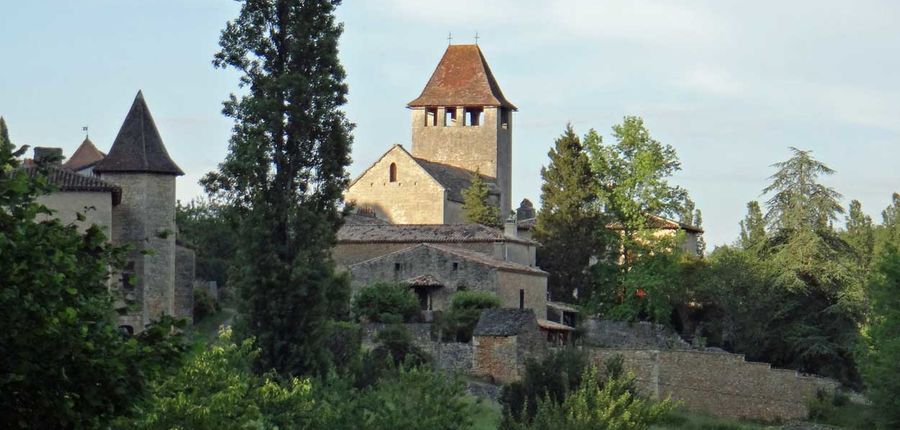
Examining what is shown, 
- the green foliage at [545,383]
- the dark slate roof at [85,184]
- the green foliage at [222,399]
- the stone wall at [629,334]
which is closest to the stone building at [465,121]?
the stone wall at [629,334]

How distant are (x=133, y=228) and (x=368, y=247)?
16213 millimetres

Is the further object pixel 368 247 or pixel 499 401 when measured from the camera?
pixel 368 247

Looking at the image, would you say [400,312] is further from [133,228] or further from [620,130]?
[620,130]

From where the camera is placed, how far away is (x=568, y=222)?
72750 mm

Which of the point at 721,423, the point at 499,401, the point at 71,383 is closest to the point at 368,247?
the point at 721,423

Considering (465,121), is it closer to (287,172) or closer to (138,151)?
(138,151)

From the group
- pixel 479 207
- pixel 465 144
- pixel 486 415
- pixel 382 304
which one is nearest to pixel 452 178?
pixel 479 207

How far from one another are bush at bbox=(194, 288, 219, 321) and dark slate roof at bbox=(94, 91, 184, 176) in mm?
9060

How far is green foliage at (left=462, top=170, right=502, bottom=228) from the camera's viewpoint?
80.5m

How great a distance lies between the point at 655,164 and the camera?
71375mm

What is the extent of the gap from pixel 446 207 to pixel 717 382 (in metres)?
33.1

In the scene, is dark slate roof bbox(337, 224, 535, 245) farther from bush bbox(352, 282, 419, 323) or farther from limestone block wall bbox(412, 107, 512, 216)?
limestone block wall bbox(412, 107, 512, 216)

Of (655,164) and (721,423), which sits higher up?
(655,164)

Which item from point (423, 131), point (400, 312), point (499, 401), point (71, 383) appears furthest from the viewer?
point (423, 131)
